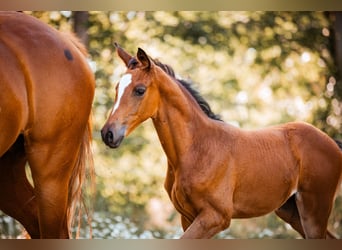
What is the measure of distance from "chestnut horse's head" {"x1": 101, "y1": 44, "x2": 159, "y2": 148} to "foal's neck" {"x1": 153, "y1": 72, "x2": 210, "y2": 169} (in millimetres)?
59

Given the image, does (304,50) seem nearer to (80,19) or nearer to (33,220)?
(80,19)

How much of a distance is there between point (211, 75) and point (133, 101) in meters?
0.87

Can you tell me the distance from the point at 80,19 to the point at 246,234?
1.81 metres

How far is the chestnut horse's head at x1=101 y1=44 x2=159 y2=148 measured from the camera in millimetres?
2898

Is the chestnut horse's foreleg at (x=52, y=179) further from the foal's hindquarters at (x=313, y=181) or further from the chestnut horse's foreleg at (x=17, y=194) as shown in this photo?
the foal's hindquarters at (x=313, y=181)

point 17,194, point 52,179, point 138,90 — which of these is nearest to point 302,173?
point 138,90

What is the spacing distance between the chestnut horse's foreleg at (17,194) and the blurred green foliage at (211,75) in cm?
76

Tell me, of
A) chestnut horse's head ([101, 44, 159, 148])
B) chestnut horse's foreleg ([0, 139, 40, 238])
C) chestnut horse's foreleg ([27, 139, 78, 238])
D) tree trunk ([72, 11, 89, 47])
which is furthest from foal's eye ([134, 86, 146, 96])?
tree trunk ([72, 11, 89, 47])

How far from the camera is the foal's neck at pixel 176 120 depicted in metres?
3.05

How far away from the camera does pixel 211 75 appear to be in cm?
367

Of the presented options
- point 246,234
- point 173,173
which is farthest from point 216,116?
point 246,234

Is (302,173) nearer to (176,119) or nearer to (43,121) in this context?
(176,119)

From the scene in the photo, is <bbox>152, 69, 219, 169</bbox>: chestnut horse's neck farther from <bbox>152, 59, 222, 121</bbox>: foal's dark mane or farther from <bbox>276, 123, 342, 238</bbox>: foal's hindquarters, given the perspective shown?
<bbox>276, 123, 342, 238</bbox>: foal's hindquarters

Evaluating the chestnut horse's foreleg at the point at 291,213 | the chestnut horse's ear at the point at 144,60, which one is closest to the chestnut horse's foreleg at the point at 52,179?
the chestnut horse's ear at the point at 144,60
